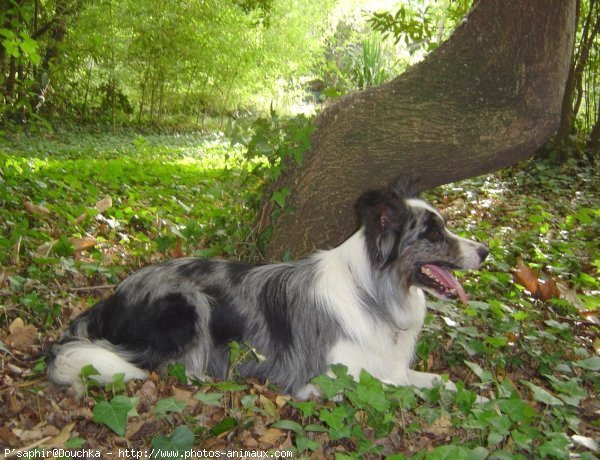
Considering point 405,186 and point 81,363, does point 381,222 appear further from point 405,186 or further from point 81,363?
point 81,363

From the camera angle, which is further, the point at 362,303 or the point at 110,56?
the point at 110,56

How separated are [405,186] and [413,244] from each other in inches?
16.4

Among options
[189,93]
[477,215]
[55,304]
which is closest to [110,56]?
[189,93]

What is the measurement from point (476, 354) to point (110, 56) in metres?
15.7

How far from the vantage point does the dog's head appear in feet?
10.0

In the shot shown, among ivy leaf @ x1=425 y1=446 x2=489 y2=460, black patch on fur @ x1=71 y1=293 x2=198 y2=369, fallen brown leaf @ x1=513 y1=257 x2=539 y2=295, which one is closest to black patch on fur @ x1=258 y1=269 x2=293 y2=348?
black patch on fur @ x1=71 y1=293 x2=198 y2=369

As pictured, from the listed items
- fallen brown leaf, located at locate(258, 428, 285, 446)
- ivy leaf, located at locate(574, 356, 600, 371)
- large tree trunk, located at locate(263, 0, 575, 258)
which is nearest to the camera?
fallen brown leaf, located at locate(258, 428, 285, 446)

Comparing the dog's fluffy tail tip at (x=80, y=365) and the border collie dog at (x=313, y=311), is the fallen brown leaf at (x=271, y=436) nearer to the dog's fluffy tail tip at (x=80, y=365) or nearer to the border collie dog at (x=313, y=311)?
the border collie dog at (x=313, y=311)

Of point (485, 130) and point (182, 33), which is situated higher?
point (182, 33)

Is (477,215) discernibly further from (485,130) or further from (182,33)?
(182,33)

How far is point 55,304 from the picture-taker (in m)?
3.67

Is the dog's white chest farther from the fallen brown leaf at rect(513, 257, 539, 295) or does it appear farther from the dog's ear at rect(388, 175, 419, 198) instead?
the fallen brown leaf at rect(513, 257, 539, 295)

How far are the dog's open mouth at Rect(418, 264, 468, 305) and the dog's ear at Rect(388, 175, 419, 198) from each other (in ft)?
1.52

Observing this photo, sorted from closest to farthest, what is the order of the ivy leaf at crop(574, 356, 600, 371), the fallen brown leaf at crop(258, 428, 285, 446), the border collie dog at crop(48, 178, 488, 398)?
the fallen brown leaf at crop(258, 428, 285, 446) → the ivy leaf at crop(574, 356, 600, 371) → the border collie dog at crop(48, 178, 488, 398)
